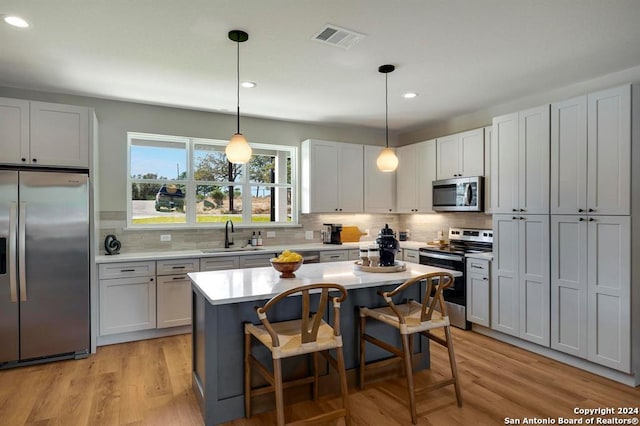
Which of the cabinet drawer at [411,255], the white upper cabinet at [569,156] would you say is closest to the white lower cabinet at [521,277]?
the white upper cabinet at [569,156]

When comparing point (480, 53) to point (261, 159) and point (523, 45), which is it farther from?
point (261, 159)

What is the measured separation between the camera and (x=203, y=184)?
4.80 metres

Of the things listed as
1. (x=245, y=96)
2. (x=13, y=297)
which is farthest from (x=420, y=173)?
(x=13, y=297)

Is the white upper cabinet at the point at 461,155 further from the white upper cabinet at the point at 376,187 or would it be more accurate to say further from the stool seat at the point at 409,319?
the stool seat at the point at 409,319

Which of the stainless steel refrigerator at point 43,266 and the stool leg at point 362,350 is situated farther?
the stainless steel refrigerator at point 43,266

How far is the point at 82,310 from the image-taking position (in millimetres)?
3498

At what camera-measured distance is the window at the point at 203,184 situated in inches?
177

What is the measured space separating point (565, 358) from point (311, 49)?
349cm

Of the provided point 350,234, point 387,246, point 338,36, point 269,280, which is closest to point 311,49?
point 338,36

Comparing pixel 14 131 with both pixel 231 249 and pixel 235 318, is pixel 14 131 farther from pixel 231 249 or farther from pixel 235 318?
pixel 235 318

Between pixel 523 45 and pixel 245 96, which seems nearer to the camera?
pixel 523 45

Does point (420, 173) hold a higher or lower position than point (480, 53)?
lower

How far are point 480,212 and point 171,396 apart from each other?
379 cm

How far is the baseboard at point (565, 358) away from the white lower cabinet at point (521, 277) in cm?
10
